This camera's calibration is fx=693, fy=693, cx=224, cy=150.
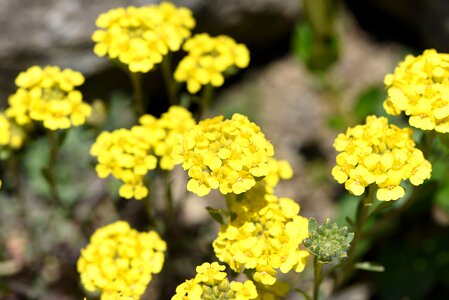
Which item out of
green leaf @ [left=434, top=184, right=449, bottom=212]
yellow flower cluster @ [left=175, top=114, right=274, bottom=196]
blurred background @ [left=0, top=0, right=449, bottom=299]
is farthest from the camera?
blurred background @ [left=0, top=0, right=449, bottom=299]

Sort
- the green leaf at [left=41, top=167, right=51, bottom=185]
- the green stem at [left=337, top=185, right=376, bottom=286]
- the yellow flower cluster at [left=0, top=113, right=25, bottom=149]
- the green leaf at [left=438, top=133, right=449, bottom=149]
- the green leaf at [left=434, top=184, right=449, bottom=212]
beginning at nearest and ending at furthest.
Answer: the green stem at [left=337, top=185, right=376, bottom=286] → the green leaf at [left=438, top=133, right=449, bottom=149] → the yellow flower cluster at [left=0, top=113, right=25, bottom=149] → the green leaf at [left=41, top=167, right=51, bottom=185] → the green leaf at [left=434, top=184, right=449, bottom=212]

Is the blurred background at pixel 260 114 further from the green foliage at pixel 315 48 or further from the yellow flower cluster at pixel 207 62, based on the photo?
the yellow flower cluster at pixel 207 62

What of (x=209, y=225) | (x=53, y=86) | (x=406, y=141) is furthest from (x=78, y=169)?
(x=406, y=141)

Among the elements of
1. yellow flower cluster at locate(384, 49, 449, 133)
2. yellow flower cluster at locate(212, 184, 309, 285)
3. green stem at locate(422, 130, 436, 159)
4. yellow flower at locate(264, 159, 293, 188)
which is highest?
yellow flower cluster at locate(384, 49, 449, 133)

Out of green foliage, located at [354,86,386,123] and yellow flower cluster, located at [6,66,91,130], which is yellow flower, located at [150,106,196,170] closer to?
yellow flower cluster, located at [6,66,91,130]

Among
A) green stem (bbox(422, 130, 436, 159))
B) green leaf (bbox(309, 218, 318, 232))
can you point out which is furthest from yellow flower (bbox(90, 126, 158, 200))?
green stem (bbox(422, 130, 436, 159))

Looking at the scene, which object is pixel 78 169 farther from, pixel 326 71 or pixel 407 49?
pixel 407 49

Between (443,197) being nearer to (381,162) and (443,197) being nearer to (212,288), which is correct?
(381,162)

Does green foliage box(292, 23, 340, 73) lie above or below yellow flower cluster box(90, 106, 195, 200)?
below
